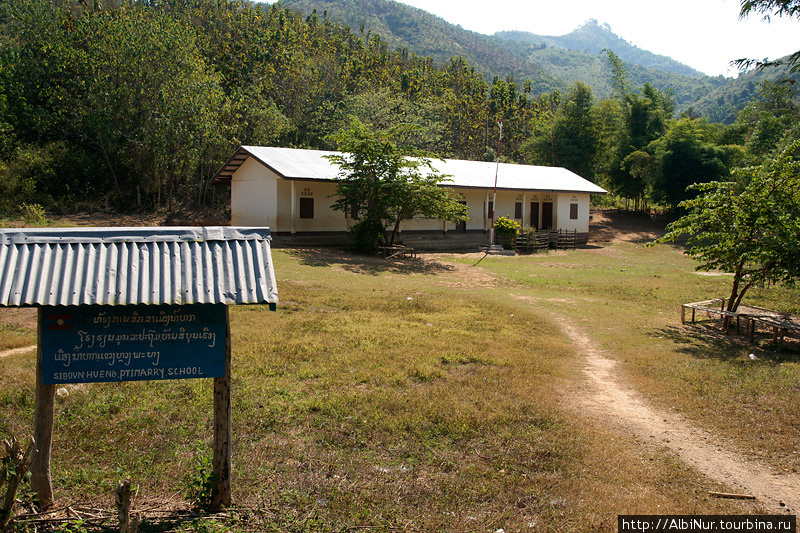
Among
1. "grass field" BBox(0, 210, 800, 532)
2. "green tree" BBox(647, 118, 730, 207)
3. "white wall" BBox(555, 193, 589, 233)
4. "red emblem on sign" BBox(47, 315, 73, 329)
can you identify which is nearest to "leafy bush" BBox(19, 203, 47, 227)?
"grass field" BBox(0, 210, 800, 532)

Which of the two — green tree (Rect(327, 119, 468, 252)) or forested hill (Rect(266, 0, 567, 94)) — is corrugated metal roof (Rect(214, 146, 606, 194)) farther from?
forested hill (Rect(266, 0, 567, 94))

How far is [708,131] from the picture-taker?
3919 cm

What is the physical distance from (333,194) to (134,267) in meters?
18.6

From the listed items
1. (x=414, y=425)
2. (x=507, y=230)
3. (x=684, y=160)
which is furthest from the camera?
(x=684, y=160)

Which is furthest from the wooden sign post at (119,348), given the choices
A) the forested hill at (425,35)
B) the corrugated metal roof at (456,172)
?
the forested hill at (425,35)

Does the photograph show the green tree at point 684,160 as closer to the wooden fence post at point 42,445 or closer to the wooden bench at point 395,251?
the wooden bench at point 395,251

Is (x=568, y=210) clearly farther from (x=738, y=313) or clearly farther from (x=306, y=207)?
(x=738, y=313)

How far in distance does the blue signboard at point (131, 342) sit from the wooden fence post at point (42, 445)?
244 mm

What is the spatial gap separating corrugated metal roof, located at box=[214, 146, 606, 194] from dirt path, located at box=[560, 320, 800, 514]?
14.7 m

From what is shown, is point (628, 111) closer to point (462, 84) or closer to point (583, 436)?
point (462, 84)

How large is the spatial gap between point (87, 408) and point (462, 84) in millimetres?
59131

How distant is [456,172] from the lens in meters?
29.5

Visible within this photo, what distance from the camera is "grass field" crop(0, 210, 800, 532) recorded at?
4.73 m

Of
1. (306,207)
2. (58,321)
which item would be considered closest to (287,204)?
(306,207)
